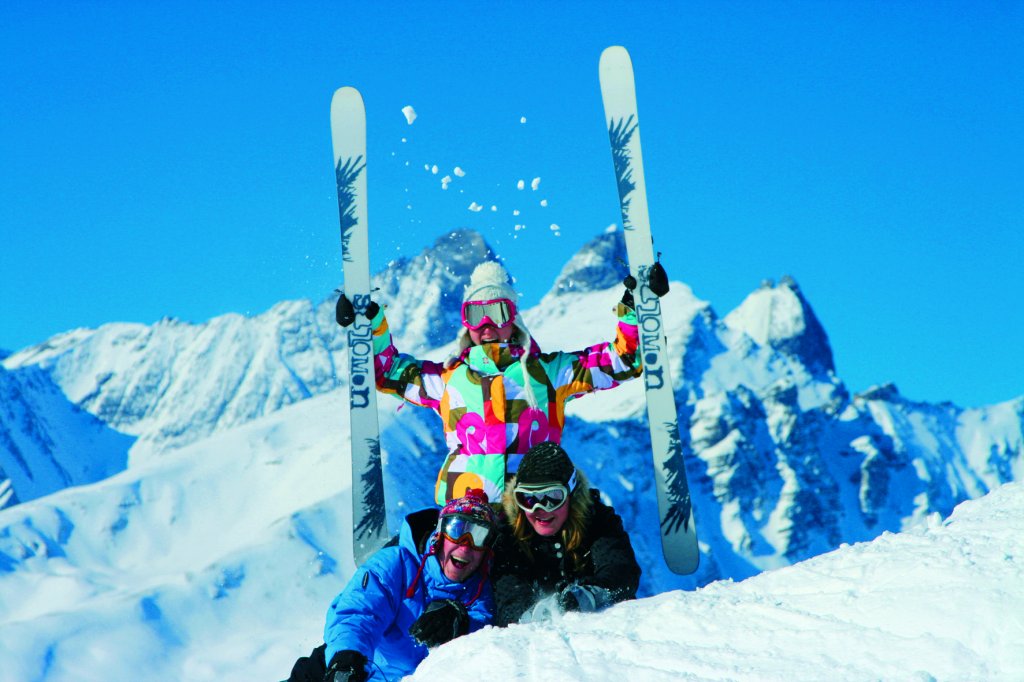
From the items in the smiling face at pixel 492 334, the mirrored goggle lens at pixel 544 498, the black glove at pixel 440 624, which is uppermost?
the smiling face at pixel 492 334

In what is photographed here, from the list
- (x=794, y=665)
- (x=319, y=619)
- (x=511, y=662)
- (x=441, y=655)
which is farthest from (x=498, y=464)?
(x=319, y=619)

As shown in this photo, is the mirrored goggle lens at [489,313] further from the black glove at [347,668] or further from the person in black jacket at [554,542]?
the black glove at [347,668]

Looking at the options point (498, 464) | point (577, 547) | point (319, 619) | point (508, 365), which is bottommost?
point (319, 619)

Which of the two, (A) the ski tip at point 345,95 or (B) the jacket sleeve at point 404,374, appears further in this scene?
(A) the ski tip at point 345,95

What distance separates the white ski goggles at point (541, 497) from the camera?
4754 millimetres

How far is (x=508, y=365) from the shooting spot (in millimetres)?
6605

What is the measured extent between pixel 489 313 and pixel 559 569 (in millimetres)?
2307

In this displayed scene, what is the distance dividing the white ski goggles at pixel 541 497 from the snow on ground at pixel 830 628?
707mm

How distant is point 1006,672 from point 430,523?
2.79m

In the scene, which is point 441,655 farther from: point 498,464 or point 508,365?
point 508,365

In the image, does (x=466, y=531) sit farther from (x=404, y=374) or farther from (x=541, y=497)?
(x=404, y=374)

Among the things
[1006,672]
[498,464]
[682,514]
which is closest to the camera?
[1006,672]

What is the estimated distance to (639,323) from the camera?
717 cm

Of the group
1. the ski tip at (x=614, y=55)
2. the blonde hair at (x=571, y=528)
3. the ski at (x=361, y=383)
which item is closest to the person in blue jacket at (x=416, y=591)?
the blonde hair at (x=571, y=528)
